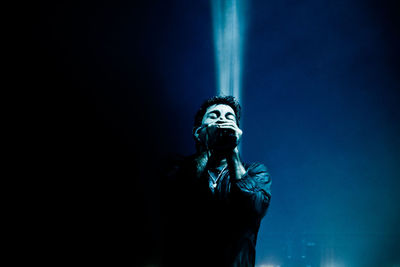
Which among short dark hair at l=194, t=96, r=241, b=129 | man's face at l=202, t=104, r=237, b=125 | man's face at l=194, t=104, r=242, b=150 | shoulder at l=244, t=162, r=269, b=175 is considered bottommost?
shoulder at l=244, t=162, r=269, b=175

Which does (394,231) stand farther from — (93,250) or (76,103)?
(76,103)

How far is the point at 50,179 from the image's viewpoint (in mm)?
2180

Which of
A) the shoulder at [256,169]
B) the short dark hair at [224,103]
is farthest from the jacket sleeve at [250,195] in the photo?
the short dark hair at [224,103]

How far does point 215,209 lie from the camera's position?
4.69ft

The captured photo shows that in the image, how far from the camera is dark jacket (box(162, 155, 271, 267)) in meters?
1.30

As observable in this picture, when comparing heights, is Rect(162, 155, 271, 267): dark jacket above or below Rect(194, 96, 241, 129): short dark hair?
below

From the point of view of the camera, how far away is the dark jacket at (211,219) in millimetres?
1296

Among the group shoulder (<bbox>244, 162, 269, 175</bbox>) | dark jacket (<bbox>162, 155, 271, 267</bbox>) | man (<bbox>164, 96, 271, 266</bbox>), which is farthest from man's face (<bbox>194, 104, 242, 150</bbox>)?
shoulder (<bbox>244, 162, 269, 175</bbox>)

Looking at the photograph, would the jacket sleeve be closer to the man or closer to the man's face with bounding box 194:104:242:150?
the man

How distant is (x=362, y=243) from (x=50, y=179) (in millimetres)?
11194

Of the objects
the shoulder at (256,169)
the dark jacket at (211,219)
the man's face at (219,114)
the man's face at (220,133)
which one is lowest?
the dark jacket at (211,219)

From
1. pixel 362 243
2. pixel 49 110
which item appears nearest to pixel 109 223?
pixel 49 110

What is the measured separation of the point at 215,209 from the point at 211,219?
74 mm

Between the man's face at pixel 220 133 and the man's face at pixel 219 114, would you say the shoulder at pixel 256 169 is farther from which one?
the man's face at pixel 219 114
